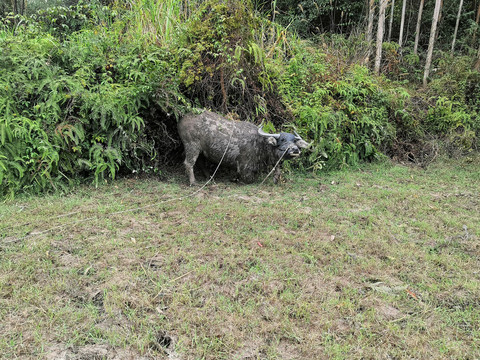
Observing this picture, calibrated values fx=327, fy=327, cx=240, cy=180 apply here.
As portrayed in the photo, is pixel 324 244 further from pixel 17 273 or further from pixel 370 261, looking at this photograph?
pixel 17 273

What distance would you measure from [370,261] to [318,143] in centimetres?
320

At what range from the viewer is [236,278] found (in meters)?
2.62

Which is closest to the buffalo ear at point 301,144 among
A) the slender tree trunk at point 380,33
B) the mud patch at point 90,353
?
the mud patch at point 90,353

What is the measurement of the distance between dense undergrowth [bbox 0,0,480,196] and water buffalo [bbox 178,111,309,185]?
0.35 m

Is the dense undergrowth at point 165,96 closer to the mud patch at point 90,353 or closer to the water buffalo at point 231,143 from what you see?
the water buffalo at point 231,143

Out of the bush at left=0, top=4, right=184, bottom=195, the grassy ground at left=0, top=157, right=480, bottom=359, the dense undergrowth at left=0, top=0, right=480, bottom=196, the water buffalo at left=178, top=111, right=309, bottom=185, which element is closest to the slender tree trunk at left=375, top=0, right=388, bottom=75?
the dense undergrowth at left=0, top=0, right=480, bottom=196

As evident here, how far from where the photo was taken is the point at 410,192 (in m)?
4.75

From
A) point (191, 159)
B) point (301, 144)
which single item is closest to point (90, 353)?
point (191, 159)

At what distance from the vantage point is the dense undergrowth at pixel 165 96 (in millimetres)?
4320

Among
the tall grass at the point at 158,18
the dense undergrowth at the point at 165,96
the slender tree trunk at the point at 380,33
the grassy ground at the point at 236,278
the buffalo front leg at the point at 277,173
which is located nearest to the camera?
the grassy ground at the point at 236,278

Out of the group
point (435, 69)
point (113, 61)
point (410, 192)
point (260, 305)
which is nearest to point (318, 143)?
point (410, 192)

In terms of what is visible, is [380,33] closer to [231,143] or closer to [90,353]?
[231,143]

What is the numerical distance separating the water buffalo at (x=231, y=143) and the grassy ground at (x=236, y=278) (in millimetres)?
745

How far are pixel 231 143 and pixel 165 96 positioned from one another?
1.19 m
